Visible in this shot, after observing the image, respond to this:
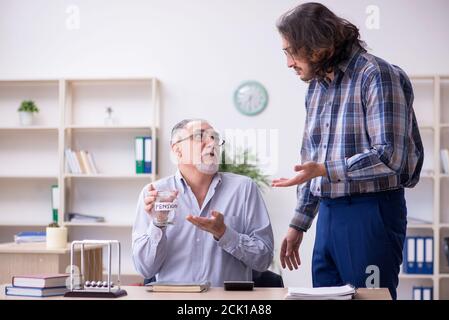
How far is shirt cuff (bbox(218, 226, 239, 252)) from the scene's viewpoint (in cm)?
200

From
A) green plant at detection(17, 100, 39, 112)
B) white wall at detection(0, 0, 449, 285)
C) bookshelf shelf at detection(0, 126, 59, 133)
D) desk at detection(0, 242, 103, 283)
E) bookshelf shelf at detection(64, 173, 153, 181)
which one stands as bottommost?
desk at detection(0, 242, 103, 283)

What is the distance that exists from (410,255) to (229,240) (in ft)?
6.80

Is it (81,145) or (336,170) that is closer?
(336,170)

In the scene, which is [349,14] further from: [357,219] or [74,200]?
[74,200]

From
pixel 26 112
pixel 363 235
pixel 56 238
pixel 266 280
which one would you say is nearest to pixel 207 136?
pixel 266 280

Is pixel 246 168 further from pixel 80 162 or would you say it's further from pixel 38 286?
pixel 38 286

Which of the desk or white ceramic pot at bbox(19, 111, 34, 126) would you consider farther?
white ceramic pot at bbox(19, 111, 34, 126)

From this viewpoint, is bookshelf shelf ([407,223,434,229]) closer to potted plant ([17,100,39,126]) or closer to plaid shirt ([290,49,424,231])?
plaid shirt ([290,49,424,231])

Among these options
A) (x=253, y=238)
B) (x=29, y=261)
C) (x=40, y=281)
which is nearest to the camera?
(x=40, y=281)

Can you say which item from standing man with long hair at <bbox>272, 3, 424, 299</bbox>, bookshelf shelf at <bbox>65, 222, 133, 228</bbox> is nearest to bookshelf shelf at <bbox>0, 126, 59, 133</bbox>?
bookshelf shelf at <bbox>65, 222, 133, 228</bbox>

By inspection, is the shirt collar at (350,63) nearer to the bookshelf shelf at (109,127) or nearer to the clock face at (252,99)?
the clock face at (252,99)

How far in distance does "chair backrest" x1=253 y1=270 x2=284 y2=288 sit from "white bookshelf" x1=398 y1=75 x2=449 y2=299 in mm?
1671

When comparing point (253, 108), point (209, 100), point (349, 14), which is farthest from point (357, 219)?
point (209, 100)

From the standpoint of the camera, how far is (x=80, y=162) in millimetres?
4051
